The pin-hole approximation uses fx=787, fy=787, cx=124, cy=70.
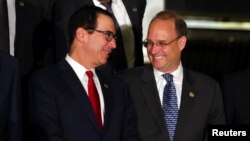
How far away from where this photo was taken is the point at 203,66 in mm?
5684

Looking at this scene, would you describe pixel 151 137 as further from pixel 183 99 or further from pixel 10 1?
pixel 10 1

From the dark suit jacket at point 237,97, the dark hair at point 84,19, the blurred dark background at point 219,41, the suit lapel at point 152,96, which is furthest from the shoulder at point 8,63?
the blurred dark background at point 219,41

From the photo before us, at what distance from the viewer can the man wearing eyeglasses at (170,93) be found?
370 centimetres

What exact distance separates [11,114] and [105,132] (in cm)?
46

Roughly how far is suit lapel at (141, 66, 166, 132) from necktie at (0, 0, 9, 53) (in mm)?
671

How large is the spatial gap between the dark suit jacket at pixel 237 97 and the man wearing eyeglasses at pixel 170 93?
53 mm

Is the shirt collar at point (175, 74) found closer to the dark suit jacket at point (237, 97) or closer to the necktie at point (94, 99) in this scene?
the dark suit jacket at point (237, 97)

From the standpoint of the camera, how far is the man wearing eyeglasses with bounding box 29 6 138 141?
3.34 meters

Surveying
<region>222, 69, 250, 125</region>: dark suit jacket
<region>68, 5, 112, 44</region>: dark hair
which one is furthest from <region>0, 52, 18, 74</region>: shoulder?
<region>222, 69, 250, 125</region>: dark suit jacket

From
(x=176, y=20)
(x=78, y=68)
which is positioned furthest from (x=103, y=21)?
(x=176, y=20)

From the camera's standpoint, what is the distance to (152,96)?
12.3ft

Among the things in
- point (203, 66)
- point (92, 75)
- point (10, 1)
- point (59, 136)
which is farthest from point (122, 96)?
point (203, 66)

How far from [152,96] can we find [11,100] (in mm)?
807

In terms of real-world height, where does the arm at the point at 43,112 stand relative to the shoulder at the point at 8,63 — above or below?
below
